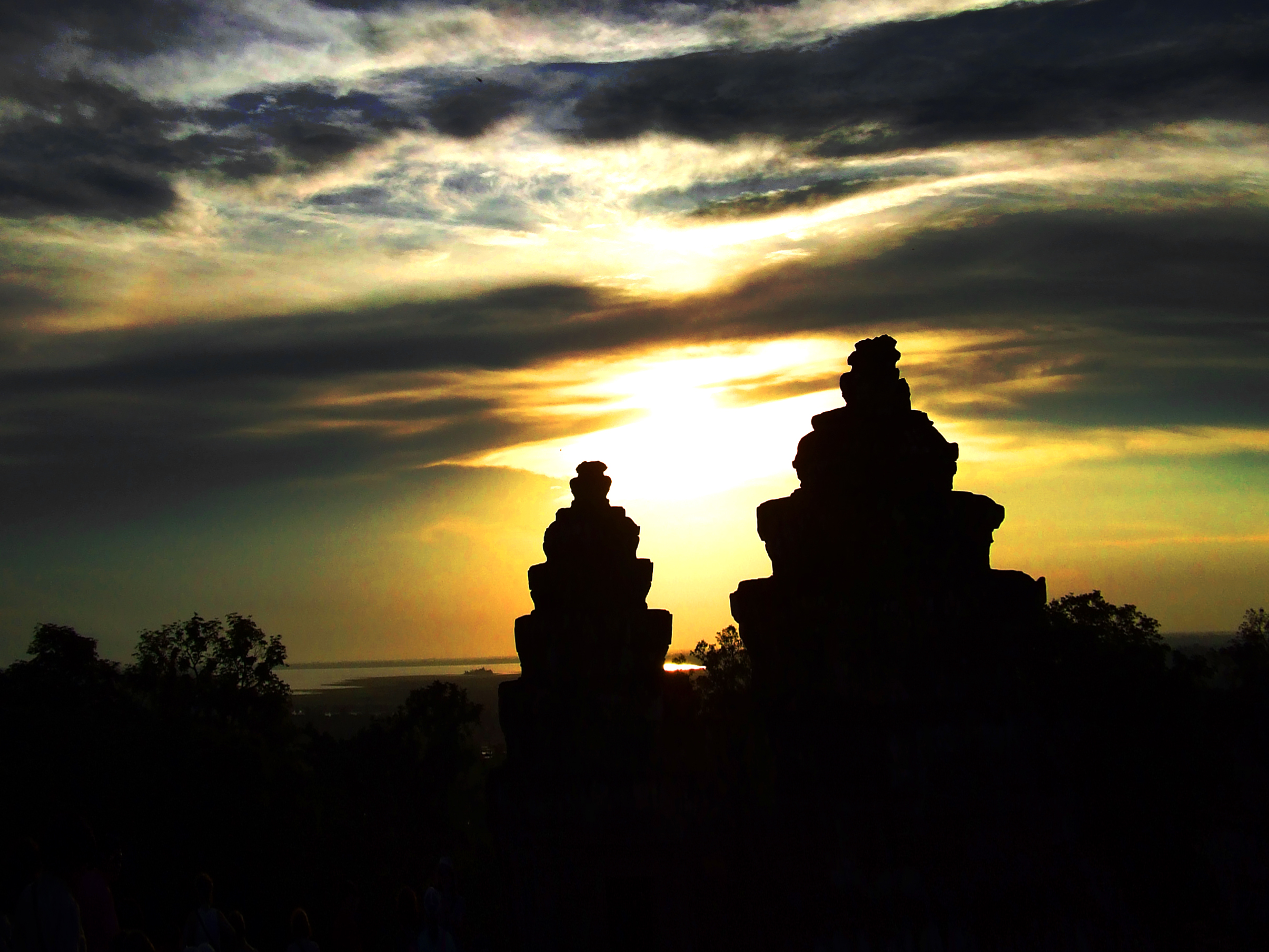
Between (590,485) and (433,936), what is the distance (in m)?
13.7

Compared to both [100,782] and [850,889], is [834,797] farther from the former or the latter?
[100,782]

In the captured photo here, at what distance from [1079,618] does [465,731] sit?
94.1 ft

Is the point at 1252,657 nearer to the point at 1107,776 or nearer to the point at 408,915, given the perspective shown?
the point at 1107,776

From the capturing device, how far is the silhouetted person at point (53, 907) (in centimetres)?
981

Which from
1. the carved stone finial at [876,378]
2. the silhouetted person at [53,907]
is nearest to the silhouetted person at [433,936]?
the silhouetted person at [53,907]

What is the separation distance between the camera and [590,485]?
94.9 ft

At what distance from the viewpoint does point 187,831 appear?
36.2m

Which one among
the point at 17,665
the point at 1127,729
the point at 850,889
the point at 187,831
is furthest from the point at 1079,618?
the point at 17,665

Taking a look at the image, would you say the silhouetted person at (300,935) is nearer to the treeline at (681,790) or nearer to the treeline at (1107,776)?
Result: the treeline at (681,790)

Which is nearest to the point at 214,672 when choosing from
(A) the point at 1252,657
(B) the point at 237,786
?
(B) the point at 237,786

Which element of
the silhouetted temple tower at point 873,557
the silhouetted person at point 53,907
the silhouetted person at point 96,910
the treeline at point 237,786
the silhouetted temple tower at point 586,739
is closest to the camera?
the silhouetted person at point 53,907

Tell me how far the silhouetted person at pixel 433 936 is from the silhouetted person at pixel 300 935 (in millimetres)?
2090

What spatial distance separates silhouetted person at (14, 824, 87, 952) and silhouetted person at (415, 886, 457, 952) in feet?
25.2

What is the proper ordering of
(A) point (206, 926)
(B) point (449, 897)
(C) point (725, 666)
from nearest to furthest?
(A) point (206, 926), (B) point (449, 897), (C) point (725, 666)
